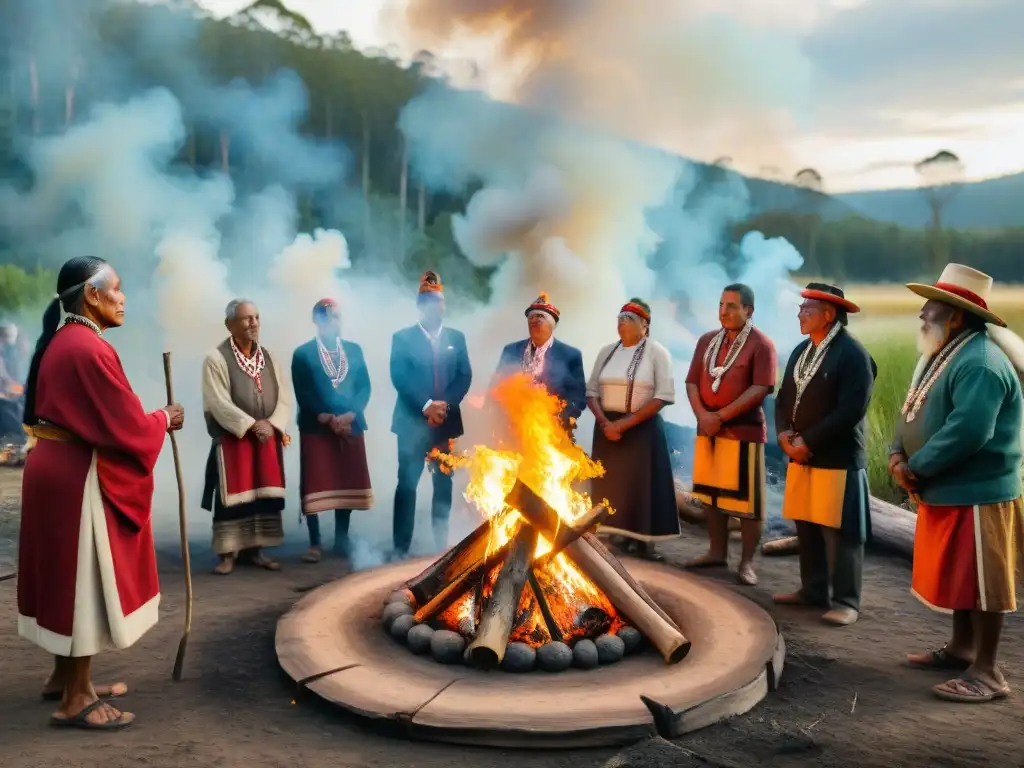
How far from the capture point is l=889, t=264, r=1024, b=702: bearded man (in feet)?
13.0

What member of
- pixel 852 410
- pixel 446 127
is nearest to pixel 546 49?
pixel 446 127

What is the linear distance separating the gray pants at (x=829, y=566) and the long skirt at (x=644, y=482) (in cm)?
119

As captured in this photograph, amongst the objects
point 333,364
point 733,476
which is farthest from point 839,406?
point 333,364

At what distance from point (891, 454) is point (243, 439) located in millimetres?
4619

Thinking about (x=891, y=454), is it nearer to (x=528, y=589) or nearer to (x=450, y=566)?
(x=528, y=589)

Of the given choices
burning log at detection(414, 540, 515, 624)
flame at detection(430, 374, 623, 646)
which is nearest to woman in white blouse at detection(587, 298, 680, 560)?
flame at detection(430, 374, 623, 646)

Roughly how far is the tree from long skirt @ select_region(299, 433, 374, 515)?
892 cm

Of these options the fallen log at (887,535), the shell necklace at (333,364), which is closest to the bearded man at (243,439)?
the shell necklace at (333,364)

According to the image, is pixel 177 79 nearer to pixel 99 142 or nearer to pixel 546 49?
pixel 99 142

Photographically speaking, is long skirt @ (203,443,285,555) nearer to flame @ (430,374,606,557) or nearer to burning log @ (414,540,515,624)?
flame @ (430,374,606,557)

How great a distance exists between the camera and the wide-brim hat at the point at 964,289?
4094 millimetres

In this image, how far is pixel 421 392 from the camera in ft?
22.1

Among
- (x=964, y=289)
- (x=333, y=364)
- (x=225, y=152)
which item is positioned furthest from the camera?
(x=225, y=152)

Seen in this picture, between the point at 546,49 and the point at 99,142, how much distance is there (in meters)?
7.32
